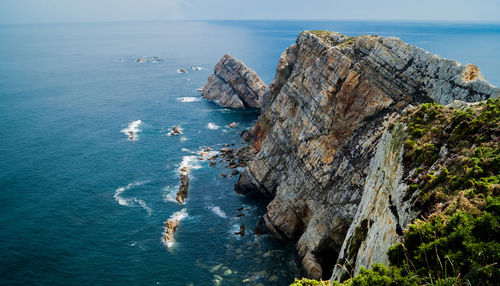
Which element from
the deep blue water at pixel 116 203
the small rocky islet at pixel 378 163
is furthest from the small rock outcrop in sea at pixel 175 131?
the small rocky islet at pixel 378 163

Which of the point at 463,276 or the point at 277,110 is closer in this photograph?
the point at 463,276

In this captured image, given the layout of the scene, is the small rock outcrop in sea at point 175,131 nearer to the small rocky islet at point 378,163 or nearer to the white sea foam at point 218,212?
the small rocky islet at point 378,163

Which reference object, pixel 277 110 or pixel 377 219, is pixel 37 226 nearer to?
pixel 277 110

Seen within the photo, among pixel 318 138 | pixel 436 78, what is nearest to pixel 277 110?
pixel 318 138

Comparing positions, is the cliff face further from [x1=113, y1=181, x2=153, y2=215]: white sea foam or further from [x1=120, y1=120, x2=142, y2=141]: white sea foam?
[x1=120, y1=120, x2=142, y2=141]: white sea foam

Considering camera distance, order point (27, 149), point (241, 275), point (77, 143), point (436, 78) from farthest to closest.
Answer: point (77, 143), point (27, 149), point (241, 275), point (436, 78)

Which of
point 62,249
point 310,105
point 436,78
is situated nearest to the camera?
point 436,78

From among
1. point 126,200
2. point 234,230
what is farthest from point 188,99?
point 234,230
